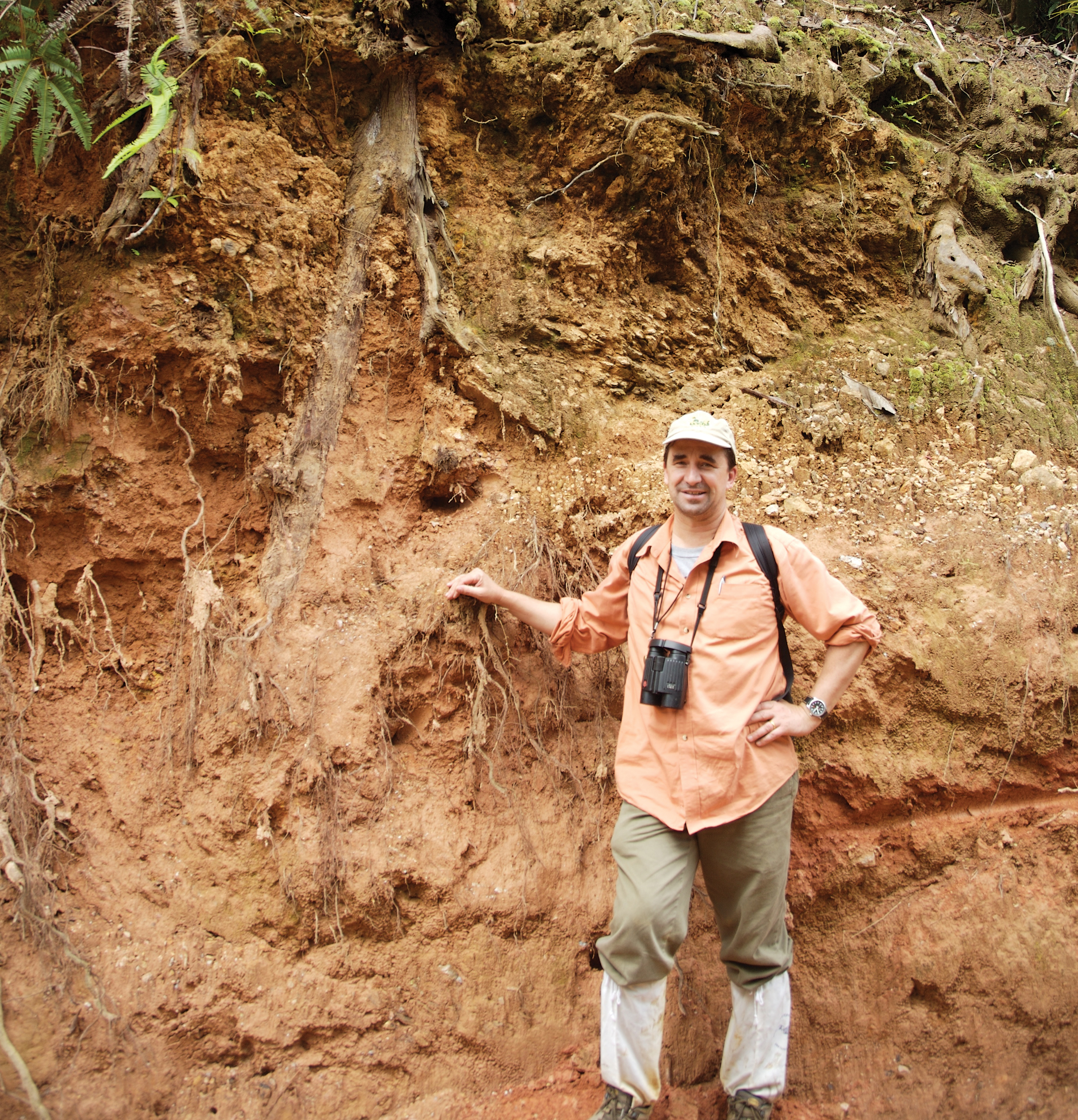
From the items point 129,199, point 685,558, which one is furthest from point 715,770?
point 129,199

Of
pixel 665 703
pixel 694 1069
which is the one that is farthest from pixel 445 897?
pixel 665 703

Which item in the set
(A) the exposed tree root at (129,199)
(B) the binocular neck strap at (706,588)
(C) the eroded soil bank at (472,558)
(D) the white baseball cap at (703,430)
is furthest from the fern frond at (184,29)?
(B) the binocular neck strap at (706,588)

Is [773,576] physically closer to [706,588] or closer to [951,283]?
[706,588]

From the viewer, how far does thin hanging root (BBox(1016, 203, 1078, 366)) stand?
4844 mm

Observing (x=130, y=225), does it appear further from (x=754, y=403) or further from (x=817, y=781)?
(x=817, y=781)

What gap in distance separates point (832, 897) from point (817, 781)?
1.76 feet

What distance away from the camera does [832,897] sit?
3385 millimetres

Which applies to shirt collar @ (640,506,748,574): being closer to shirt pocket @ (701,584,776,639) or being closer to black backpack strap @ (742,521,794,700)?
black backpack strap @ (742,521,794,700)

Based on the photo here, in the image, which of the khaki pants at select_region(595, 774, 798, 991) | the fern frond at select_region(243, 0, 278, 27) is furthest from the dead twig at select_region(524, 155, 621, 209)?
the khaki pants at select_region(595, 774, 798, 991)

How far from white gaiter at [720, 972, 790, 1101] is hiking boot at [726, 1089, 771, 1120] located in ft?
0.05

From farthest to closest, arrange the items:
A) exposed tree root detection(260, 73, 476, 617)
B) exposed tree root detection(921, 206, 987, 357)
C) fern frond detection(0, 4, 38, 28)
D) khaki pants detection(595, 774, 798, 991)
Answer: exposed tree root detection(921, 206, 987, 357) < exposed tree root detection(260, 73, 476, 617) < fern frond detection(0, 4, 38, 28) < khaki pants detection(595, 774, 798, 991)

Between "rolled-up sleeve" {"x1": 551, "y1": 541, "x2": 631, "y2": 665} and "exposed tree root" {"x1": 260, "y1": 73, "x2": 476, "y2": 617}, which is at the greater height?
"exposed tree root" {"x1": 260, "y1": 73, "x2": 476, "y2": 617}

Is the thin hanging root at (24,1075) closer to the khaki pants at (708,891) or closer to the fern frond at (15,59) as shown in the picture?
the khaki pants at (708,891)

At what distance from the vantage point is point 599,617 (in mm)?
3082
